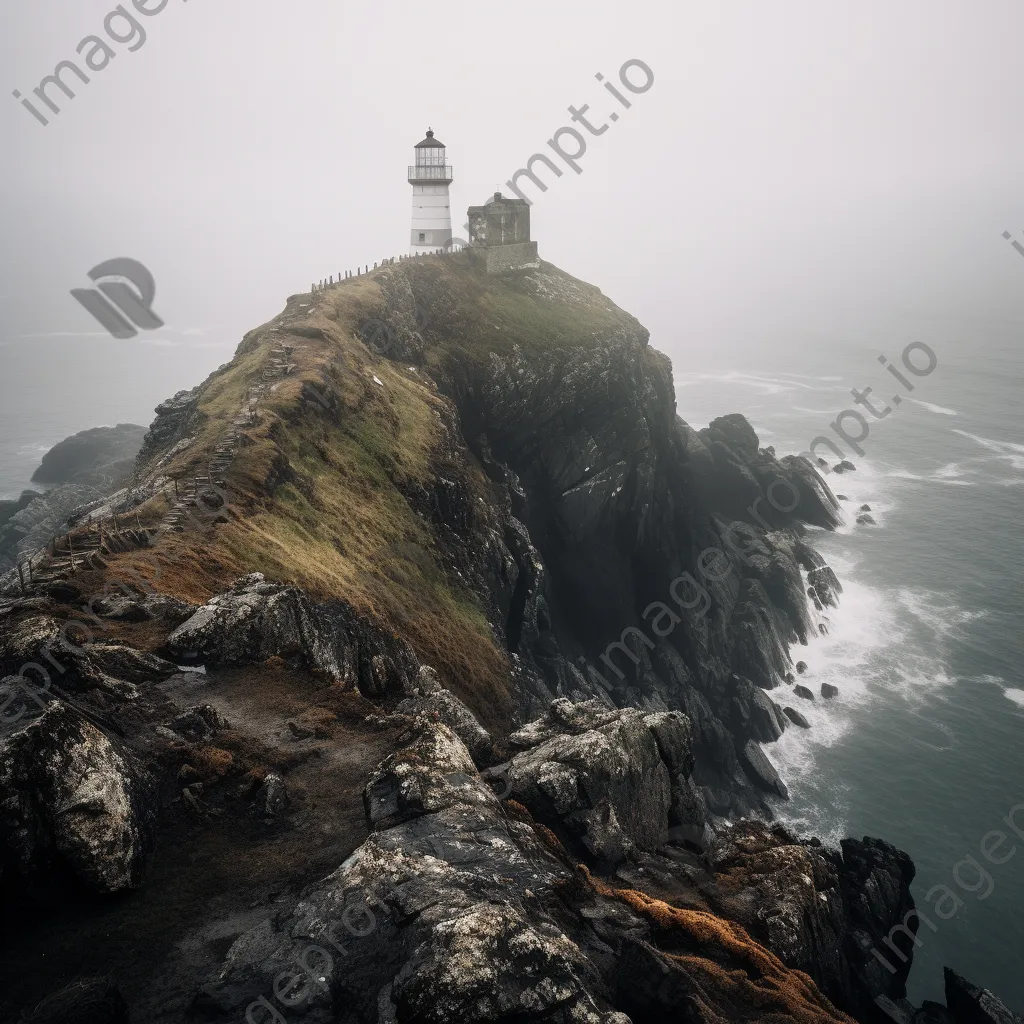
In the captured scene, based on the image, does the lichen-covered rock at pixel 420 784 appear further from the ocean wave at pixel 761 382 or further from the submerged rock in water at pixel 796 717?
the ocean wave at pixel 761 382

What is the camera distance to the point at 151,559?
3083 centimetres

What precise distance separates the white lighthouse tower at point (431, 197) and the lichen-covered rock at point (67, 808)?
78.1 m

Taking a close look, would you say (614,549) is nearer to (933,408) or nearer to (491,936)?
(491,936)

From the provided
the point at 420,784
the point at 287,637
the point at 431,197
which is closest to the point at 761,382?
the point at 431,197

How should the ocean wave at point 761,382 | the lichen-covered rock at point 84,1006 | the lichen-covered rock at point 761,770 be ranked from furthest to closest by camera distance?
the ocean wave at point 761,382
the lichen-covered rock at point 761,770
the lichen-covered rock at point 84,1006

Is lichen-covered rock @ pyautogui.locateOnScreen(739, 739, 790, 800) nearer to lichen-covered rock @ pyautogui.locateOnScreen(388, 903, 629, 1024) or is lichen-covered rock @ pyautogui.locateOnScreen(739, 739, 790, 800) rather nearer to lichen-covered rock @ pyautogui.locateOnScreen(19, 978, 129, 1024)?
lichen-covered rock @ pyautogui.locateOnScreen(388, 903, 629, 1024)

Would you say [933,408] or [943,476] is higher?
[933,408]

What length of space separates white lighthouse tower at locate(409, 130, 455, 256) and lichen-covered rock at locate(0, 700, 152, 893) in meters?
78.1

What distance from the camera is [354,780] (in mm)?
21922

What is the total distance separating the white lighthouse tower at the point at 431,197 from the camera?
85.4 m

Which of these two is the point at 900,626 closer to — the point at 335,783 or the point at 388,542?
the point at 388,542

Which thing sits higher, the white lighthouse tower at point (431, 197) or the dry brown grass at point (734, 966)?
the white lighthouse tower at point (431, 197)

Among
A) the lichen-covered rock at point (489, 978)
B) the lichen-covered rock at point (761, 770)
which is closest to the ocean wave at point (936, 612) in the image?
the lichen-covered rock at point (761, 770)

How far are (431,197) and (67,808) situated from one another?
82.0 metres
